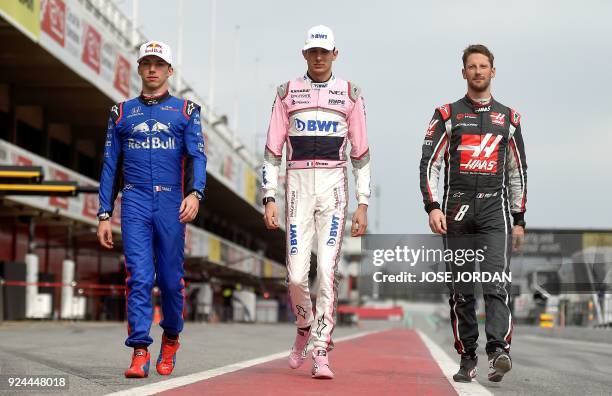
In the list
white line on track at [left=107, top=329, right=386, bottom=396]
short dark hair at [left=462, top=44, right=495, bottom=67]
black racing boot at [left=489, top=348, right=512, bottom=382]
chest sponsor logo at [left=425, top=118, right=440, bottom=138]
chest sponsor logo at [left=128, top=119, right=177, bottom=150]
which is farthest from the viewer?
chest sponsor logo at [left=425, top=118, right=440, bottom=138]

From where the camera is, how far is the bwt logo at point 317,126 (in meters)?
7.08

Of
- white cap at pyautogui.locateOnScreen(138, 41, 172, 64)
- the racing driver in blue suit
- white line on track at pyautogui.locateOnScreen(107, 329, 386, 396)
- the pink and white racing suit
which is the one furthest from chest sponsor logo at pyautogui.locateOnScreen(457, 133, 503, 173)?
white line on track at pyautogui.locateOnScreen(107, 329, 386, 396)

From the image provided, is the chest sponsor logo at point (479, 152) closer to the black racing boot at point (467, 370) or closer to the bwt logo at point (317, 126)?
the bwt logo at point (317, 126)

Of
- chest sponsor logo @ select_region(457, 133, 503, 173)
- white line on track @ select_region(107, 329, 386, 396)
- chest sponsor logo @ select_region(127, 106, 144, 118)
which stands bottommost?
white line on track @ select_region(107, 329, 386, 396)

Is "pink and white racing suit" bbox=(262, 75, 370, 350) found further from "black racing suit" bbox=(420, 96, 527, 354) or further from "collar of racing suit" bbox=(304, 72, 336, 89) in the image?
"black racing suit" bbox=(420, 96, 527, 354)

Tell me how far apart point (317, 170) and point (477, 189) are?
1108 mm

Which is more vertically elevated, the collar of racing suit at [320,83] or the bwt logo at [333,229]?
the collar of racing suit at [320,83]

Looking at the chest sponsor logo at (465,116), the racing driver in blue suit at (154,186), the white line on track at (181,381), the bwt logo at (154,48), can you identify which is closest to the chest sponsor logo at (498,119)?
the chest sponsor logo at (465,116)

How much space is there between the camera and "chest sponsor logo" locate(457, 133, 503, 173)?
22.7 ft

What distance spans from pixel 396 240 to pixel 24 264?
20651mm

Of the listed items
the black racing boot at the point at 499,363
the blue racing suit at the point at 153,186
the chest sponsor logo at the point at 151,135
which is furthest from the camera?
the chest sponsor logo at the point at 151,135

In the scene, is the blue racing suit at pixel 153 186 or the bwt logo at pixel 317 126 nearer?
the blue racing suit at pixel 153 186

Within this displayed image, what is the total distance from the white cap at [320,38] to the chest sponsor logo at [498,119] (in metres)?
1.22

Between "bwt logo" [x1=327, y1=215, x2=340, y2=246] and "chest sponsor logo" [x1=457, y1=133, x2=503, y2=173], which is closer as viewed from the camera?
"chest sponsor logo" [x1=457, y1=133, x2=503, y2=173]
